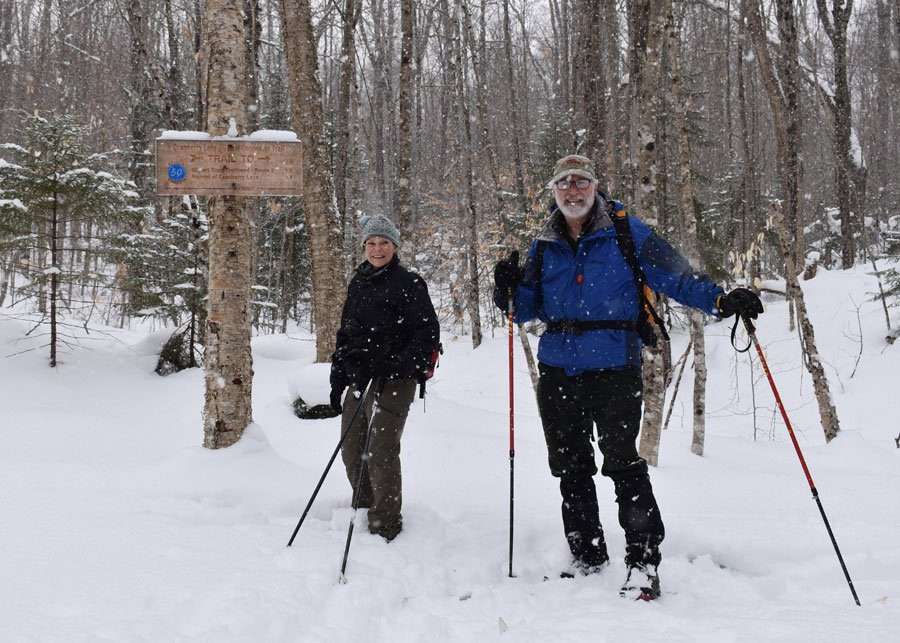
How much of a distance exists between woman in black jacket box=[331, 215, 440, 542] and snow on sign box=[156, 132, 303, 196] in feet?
2.72

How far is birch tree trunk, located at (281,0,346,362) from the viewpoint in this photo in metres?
8.18

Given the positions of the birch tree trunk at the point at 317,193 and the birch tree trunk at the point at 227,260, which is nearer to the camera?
the birch tree trunk at the point at 227,260

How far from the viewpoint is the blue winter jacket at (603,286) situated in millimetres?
3236

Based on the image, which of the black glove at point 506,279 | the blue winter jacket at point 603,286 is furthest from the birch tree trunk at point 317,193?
the blue winter jacket at point 603,286

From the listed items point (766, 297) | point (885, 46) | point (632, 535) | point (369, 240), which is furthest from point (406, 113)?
point (885, 46)

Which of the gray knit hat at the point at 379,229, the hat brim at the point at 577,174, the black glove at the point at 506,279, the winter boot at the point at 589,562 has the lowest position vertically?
the winter boot at the point at 589,562

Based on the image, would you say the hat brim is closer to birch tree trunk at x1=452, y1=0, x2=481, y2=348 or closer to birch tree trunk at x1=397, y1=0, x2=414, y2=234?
birch tree trunk at x1=397, y1=0, x2=414, y2=234

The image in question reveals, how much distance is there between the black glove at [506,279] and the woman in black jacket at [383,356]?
577 mm

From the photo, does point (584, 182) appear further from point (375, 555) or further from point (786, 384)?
point (786, 384)

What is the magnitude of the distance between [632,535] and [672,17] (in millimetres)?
5241

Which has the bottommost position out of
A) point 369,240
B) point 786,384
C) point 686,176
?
point 786,384

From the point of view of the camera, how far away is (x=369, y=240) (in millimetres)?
3939

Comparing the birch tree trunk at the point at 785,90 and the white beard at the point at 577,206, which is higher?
the birch tree trunk at the point at 785,90

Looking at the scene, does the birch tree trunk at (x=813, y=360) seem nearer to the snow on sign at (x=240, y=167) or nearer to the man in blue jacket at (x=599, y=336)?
the man in blue jacket at (x=599, y=336)
